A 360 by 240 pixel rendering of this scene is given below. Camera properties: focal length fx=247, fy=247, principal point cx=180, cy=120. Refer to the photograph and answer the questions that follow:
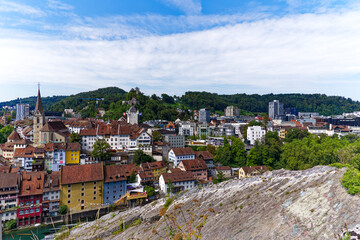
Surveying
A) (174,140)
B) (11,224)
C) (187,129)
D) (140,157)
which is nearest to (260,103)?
(187,129)

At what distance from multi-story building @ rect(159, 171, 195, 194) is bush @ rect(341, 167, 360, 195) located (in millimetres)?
26909

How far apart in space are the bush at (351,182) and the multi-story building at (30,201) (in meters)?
32.6

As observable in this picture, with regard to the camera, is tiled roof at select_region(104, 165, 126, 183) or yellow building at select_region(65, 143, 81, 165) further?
yellow building at select_region(65, 143, 81, 165)

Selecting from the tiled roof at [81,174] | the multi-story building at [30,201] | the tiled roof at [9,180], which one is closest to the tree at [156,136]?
the tiled roof at [81,174]

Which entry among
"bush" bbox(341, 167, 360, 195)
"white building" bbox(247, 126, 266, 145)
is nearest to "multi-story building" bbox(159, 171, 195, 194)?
"bush" bbox(341, 167, 360, 195)

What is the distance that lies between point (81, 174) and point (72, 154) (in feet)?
30.1

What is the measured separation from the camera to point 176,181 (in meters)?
36.2

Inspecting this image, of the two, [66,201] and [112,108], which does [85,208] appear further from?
[112,108]

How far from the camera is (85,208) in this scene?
109 ft

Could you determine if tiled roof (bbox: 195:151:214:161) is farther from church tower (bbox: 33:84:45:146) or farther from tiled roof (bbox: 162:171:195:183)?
church tower (bbox: 33:84:45:146)

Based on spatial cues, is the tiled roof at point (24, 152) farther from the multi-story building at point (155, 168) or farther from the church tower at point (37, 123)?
the multi-story building at point (155, 168)

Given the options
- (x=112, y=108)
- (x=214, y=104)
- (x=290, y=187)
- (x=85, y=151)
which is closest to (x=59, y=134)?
(x=85, y=151)

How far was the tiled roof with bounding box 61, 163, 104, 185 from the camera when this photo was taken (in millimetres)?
32750

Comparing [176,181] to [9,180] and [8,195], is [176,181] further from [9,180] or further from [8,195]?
[9,180]
